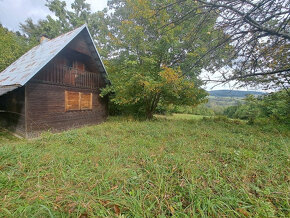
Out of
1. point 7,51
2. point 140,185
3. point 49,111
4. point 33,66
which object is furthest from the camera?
point 7,51

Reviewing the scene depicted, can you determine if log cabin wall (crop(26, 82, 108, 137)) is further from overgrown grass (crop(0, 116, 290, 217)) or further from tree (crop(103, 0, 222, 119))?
overgrown grass (crop(0, 116, 290, 217))

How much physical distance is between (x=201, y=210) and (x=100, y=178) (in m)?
1.57

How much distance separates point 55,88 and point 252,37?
935cm

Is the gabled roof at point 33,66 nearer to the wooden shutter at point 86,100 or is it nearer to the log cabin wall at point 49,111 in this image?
the log cabin wall at point 49,111

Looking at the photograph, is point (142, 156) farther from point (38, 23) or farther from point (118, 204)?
point (38, 23)

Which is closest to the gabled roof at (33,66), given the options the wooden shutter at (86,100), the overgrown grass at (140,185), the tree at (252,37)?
the wooden shutter at (86,100)

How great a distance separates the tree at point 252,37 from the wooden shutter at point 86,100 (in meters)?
7.16

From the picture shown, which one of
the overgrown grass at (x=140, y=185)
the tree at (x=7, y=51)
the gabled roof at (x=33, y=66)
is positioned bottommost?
the overgrown grass at (x=140, y=185)

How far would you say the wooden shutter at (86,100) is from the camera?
8.56m

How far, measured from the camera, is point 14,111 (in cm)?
692

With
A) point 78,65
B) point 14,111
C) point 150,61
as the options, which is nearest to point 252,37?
point 150,61

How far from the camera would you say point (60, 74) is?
715cm

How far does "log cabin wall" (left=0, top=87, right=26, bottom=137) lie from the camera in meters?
6.31

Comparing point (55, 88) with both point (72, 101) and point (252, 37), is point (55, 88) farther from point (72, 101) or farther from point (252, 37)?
point (252, 37)
